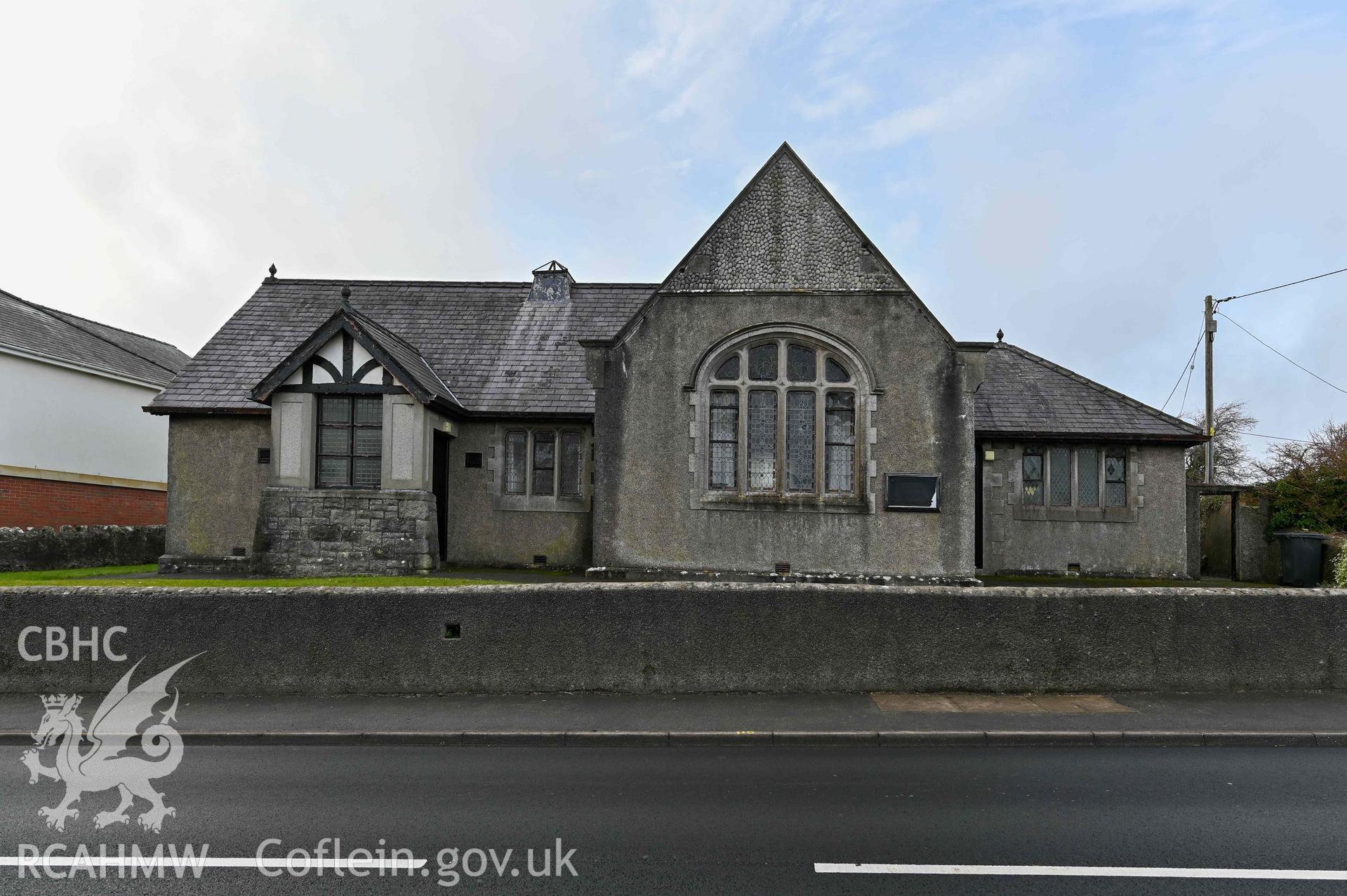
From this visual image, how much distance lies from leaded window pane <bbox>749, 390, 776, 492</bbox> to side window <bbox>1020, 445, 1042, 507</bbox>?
666 centimetres

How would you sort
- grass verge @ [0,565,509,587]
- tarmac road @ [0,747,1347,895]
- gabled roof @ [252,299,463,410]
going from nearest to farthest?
tarmac road @ [0,747,1347,895]
grass verge @ [0,565,509,587]
gabled roof @ [252,299,463,410]

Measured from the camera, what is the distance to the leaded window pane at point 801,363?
1518 centimetres

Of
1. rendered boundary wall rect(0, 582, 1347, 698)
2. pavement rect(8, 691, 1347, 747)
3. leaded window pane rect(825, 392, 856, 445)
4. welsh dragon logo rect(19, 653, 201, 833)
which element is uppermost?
leaded window pane rect(825, 392, 856, 445)

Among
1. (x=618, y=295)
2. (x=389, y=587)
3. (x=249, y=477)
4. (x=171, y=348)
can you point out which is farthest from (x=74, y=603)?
(x=171, y=348)

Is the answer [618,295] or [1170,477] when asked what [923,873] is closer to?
[1170,477]

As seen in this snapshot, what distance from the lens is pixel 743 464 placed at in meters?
15.0

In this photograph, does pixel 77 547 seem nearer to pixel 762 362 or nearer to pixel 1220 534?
pixel 762 362

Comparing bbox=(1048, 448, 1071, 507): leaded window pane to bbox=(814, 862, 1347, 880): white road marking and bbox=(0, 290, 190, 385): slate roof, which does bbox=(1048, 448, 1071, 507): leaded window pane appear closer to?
bbox=(814, 862, 1347, 880): white road marking

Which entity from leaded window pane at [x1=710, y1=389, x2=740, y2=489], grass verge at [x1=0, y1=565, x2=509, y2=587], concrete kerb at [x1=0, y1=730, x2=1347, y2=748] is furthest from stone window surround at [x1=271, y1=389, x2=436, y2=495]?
concrete kerb at [x1=0, y1=730, x2=1347, y2=748]

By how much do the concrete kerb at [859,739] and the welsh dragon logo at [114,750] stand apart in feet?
1.22

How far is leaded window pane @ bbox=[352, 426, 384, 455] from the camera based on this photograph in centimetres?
1611

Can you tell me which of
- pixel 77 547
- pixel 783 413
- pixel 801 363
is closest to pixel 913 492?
pixel 783 413

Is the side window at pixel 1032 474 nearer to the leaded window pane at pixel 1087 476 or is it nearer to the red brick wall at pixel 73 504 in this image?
the leaded window pane at pixel 1087 476

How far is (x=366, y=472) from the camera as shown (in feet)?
52.9
